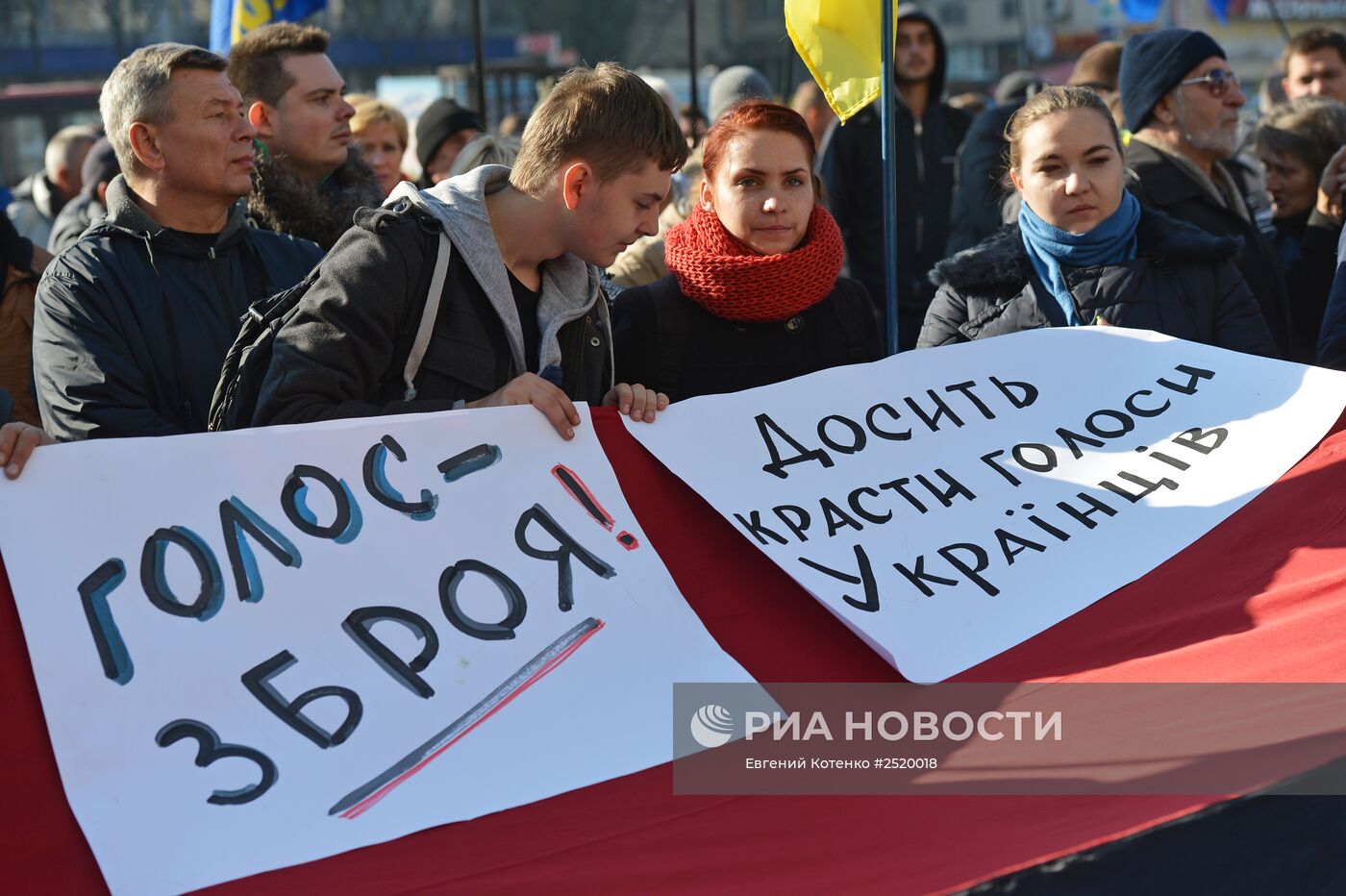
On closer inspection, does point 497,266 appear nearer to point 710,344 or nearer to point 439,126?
point 710,344

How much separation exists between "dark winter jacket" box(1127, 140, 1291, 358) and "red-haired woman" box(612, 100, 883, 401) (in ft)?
4.40

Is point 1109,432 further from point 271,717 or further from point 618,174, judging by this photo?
point 271,717

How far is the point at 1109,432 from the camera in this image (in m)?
2.97

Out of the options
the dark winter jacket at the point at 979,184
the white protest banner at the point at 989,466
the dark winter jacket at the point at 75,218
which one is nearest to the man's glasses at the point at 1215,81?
the dark winter jacket at the point at 979,184

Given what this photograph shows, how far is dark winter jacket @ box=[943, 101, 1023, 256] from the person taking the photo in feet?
17.1

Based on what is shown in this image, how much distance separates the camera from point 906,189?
18.6 ft

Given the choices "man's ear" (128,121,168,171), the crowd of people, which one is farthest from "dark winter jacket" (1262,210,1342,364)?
"man's ear" (128,121,168,171)

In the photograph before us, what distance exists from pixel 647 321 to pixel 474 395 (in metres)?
0.70

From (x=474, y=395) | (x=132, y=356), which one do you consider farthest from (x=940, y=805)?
(x=132, y=356)

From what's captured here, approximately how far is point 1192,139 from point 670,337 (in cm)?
200

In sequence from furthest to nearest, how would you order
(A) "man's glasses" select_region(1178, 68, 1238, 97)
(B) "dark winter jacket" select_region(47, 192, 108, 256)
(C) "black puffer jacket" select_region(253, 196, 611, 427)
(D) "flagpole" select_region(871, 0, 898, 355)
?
(B) "dark winter jacket" select_region(47, 192, 108, 256)
(A) "man's glasses" select_region(1178, 68, 1238, 97)
(D) "flagpole" select_region(871, 0, 898, 355)
(C) "black puffer jacket" select_region(253, 196, 611, 427)

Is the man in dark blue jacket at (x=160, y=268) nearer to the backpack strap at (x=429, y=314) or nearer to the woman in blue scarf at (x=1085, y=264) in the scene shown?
the backpack strap at (x=429, y=314)

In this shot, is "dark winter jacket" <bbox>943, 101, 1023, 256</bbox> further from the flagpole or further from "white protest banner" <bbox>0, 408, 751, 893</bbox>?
"white protest banner" <bbox>0, 408, 751, 893</bbox>

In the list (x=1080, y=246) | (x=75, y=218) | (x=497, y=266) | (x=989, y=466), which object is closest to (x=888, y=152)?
(x=1080, y=246)
